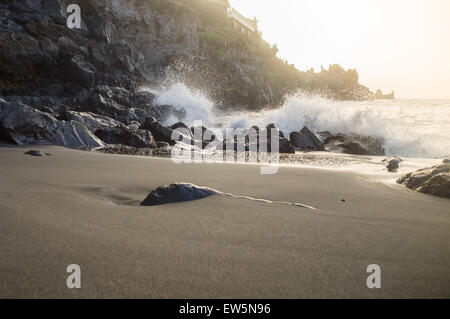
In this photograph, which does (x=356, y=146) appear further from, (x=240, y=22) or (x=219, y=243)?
(x=240, y=22)

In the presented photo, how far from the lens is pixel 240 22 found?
74312 mm

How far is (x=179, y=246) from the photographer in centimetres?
132

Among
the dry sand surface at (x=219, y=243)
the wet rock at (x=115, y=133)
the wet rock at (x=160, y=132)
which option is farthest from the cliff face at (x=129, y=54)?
the dry sand surface at (x=219, y=243)

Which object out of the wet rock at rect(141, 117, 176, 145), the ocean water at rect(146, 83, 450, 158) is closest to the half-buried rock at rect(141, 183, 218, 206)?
the wet rock at rect(141, 117, 176, 145)

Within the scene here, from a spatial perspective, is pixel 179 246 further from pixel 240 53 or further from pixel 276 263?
pixel 240 53

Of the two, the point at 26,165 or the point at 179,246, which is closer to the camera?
the point at 179,246

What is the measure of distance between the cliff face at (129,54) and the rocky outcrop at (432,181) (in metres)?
13.5

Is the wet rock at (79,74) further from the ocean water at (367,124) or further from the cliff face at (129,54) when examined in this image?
the ocean water at (367,124)

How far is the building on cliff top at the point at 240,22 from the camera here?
66750 millimetres

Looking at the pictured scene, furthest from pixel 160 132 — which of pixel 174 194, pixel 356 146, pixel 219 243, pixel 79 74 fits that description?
pixel 79 74

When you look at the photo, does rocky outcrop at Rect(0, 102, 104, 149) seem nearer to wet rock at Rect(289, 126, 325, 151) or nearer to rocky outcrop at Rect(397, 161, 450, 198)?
wet rock at Rect(289, 126, 325, 151)

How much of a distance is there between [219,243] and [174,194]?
2.70ft
